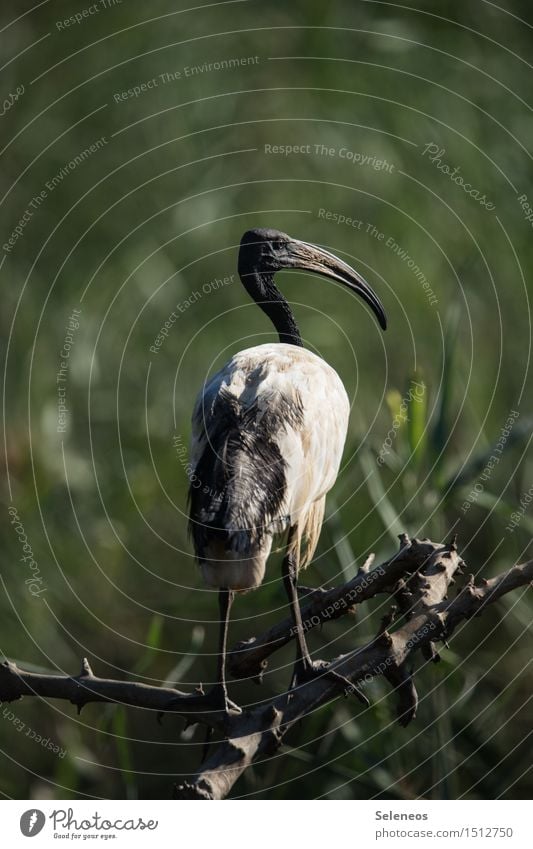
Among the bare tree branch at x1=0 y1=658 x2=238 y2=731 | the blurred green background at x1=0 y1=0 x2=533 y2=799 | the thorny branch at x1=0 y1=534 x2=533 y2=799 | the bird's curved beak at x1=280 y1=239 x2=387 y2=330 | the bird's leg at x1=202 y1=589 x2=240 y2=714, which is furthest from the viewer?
the blurred green background at x1=0 y1=0 x2=533 y2=799

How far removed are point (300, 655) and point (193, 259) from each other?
301cm

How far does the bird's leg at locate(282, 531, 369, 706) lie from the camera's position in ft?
7.77

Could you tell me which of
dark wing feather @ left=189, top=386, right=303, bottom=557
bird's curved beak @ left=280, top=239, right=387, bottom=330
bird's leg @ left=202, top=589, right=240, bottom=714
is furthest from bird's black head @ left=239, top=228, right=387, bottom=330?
bird's leg @ left=202, top=589, right=240, bottom=714

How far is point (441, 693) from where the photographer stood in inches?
138

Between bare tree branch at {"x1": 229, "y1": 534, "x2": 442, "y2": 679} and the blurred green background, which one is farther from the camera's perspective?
the blurred green background

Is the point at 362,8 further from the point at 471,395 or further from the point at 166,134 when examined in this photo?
the point at 471,395

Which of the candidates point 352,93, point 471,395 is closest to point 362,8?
point 352,93

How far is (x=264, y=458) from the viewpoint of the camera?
2.49 meters

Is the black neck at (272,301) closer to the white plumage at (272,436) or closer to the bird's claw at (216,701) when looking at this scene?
the white plumage at (272,436)

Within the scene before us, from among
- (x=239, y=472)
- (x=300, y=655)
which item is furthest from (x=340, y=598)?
(x=239, y=472)

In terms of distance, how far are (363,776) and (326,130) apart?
2946 millimetres

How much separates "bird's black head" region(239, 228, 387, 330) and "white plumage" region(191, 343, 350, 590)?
254mm

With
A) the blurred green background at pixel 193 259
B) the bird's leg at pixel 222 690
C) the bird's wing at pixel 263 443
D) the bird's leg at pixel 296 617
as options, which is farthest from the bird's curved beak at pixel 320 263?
the blurred green background at pixel 193 259

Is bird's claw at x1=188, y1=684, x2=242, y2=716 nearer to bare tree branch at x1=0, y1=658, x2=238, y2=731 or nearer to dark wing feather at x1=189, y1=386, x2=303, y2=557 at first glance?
bare tree branch at x1=0, y1=658, x2=238, y2=731
